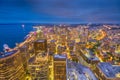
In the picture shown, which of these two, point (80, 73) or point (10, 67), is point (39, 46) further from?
point (10, 67)

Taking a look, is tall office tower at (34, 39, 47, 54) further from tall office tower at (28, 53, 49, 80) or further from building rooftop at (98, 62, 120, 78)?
building rooftop at (98, 62, 120, 78)

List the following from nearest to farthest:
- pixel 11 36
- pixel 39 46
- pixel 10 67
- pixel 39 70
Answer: pixel 10 67 < pixel 39 70 < pixel 39 46 < pixel 11 36

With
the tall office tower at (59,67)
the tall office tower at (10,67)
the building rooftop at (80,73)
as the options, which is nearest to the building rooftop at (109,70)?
the building rooftop at (80,73)

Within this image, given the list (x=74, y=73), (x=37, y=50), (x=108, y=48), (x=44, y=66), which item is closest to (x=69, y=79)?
(x=74, y=73)

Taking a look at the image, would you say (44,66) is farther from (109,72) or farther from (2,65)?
(109,72)

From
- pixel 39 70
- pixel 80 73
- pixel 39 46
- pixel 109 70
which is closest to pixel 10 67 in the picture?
pixel 39 70

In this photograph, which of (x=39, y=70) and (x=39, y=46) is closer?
(x=39, y=70)

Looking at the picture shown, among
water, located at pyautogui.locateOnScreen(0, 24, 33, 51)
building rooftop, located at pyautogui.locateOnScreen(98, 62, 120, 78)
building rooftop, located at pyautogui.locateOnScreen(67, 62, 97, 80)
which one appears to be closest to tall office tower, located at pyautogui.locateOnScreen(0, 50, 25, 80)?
building rooftop, located at pyautogui.locateOnScreen(67, 62, 97, 80)

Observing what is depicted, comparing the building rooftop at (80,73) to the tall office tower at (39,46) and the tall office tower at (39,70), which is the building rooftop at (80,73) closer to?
the tall office tower at (39,70)
